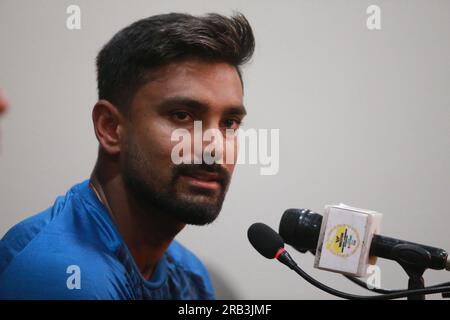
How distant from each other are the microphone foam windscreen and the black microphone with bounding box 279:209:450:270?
0.03 metres

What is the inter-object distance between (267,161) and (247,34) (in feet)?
1.40

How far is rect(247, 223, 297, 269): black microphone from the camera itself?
1.00m

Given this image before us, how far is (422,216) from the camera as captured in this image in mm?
1561

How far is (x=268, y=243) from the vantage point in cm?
102

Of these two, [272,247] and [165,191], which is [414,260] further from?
[165,191]

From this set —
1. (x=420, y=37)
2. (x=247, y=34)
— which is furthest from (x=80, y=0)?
(x=420, y=37)

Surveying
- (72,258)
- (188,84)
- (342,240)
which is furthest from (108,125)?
(342,240)

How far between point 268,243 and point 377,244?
0.21m

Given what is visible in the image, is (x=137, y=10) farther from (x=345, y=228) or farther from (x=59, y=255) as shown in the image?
(x=345, y=228)

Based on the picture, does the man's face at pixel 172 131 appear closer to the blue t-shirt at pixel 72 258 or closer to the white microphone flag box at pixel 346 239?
the blue t-shirt at pixel 72 258

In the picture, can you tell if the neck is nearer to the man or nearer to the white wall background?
the man

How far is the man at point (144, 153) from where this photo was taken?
1.14 metres

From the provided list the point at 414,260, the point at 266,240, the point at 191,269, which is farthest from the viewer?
the point at 191,269

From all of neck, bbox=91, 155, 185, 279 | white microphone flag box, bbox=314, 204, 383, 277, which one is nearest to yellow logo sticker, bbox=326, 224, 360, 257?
white microphone flag box, bbox=314, 204, 383, 277
